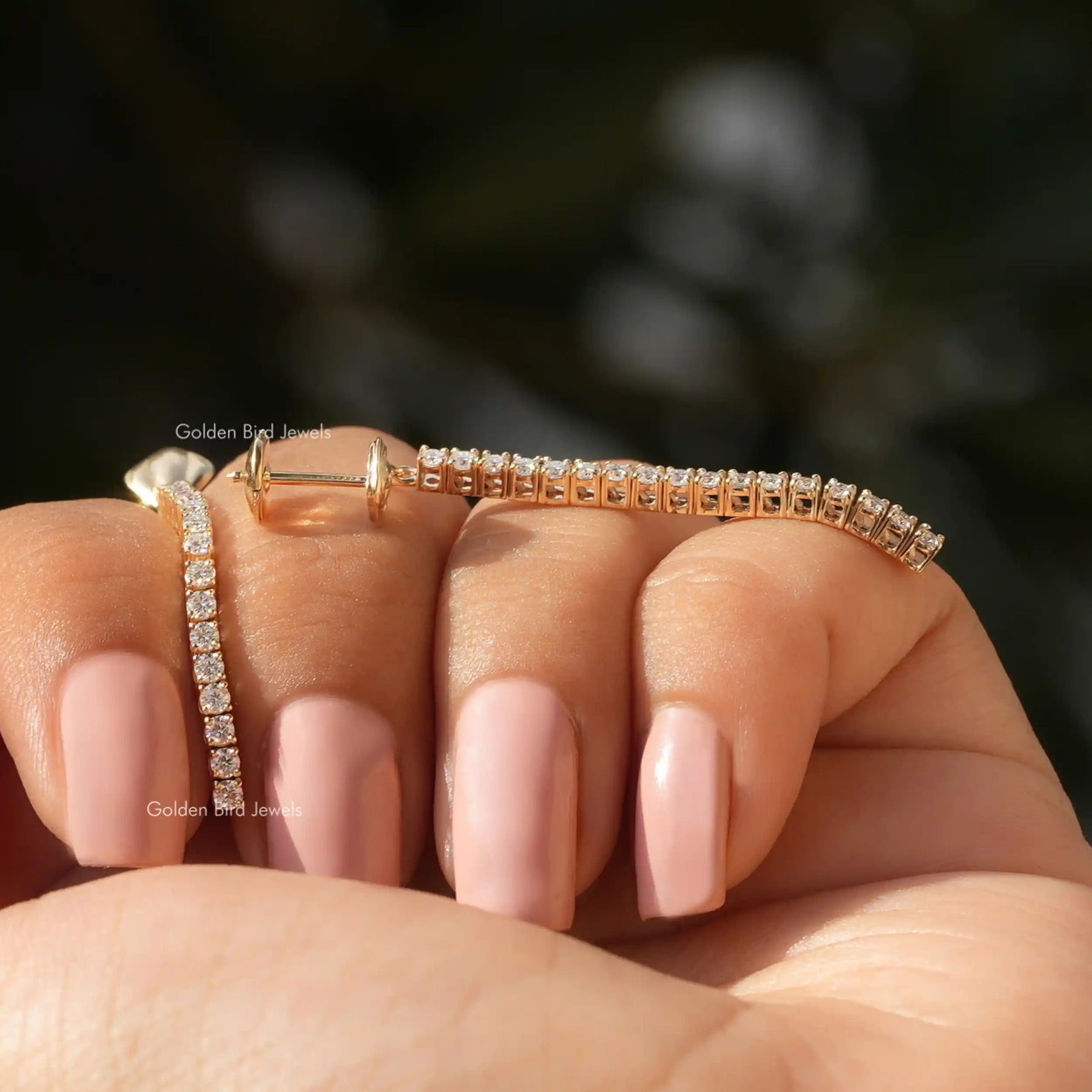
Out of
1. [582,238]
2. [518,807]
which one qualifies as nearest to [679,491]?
[518,807]

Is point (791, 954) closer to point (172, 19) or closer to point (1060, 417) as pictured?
point (1060, 417)

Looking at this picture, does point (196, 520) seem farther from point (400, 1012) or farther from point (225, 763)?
point (400, 1012)

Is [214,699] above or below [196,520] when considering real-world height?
below

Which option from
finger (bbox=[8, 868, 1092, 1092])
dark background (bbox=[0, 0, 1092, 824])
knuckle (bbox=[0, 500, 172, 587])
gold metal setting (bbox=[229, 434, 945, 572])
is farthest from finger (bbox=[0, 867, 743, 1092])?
dark background (bbox=[0, 0, 1092, 824])

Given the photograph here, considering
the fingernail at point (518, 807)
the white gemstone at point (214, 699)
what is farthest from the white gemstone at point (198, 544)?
the fingernail at point (518, 807)

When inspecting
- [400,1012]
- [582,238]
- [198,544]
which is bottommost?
[400,1012]

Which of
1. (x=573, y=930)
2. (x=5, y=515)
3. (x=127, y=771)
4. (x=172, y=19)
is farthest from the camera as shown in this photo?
(x=172, y=19)

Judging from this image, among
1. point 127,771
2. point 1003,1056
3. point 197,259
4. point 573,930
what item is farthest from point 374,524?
point 197,259
